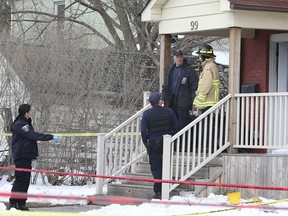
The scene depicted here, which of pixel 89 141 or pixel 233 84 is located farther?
pixel 89 141

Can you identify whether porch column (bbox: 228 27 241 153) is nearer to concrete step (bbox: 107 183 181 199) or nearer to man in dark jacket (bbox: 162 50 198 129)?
man in dark jacket (bbox: 162 50 198 129)

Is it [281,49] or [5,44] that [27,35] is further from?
[281,49]

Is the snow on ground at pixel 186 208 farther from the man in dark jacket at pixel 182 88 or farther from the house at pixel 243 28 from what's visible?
the house at pixel 243 28

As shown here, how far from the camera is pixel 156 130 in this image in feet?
43.6

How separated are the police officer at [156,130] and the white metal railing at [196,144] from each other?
0.22 meters

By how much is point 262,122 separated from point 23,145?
4.01 meters

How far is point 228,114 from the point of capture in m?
13.9

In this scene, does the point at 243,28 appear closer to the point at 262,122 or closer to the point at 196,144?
the point at 262,122

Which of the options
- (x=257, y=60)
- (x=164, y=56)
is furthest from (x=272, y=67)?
(x=164, y=56)

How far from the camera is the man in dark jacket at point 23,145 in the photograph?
1238cm

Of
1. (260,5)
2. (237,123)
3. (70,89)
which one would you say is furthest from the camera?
(70,89)

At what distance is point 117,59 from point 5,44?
291cm

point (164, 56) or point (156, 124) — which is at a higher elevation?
point (164, 56)

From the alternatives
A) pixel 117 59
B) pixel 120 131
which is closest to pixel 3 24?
pixel 117 59
